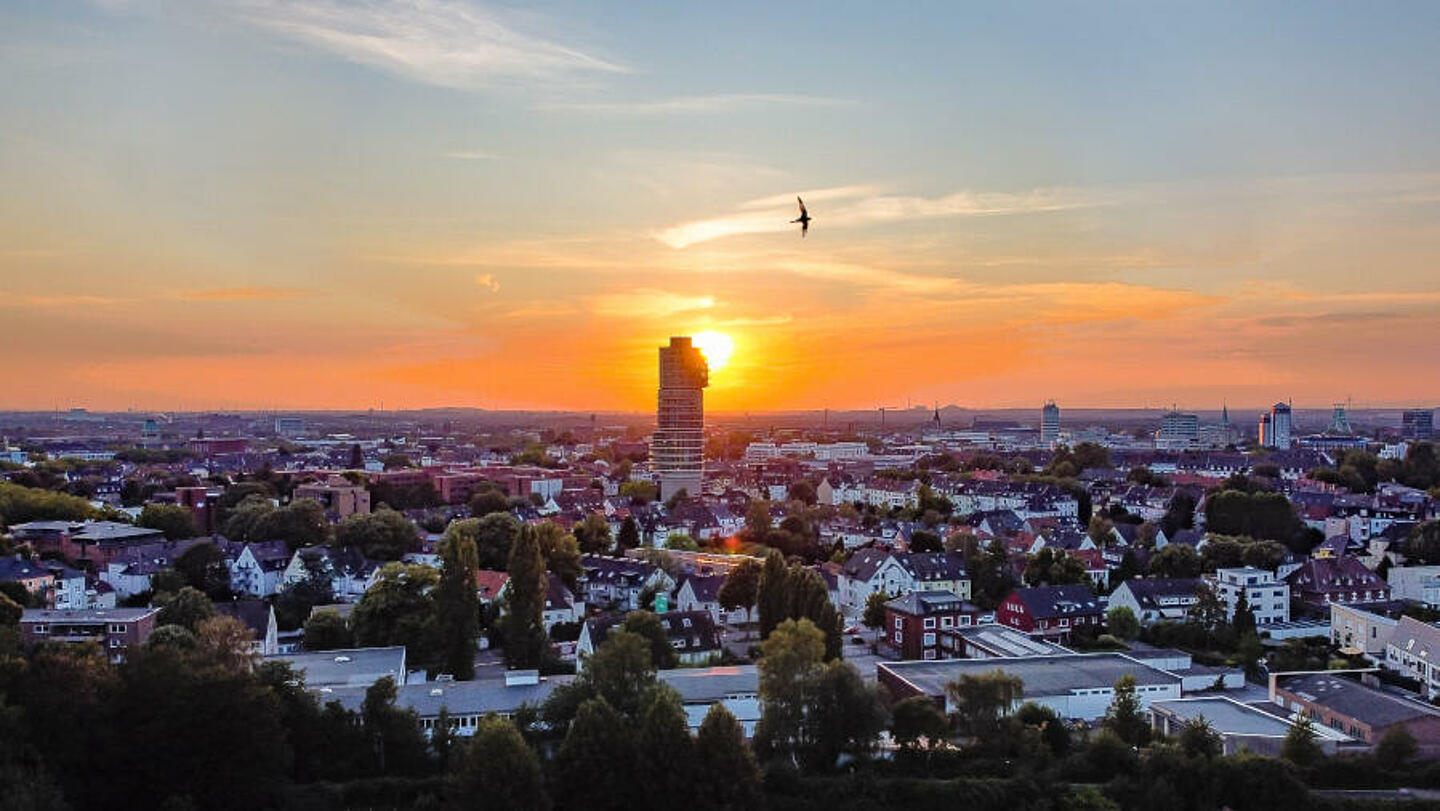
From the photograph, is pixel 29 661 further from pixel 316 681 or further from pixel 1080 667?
pixel 1080 667

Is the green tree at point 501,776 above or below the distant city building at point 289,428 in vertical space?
below

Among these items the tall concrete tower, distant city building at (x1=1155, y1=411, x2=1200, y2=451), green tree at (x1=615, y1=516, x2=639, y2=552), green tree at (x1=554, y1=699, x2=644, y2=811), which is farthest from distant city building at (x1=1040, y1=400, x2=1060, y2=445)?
green tree at (x1=554, y1=699, x2=644, y2=811)

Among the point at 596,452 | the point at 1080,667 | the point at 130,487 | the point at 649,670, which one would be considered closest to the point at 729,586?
the point at 1080,667

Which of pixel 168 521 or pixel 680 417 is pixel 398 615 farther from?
pixel 680 417

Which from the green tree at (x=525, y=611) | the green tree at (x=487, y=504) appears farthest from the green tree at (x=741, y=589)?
the green tree at (x=487, y=504)

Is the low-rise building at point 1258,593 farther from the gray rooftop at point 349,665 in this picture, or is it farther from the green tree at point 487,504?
the green tree at point 487,504

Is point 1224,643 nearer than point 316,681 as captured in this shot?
No

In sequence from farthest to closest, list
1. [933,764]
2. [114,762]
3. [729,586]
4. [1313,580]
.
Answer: [1313,580], [729,586], [933,764], [114,762]
